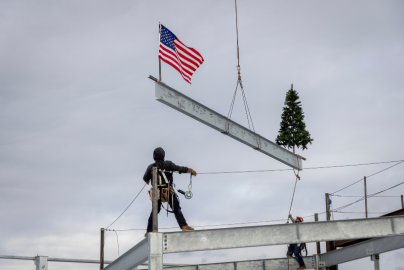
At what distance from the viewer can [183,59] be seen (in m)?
14.9

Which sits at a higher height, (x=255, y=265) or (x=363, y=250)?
(x=363, y=250)

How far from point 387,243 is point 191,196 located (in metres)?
7.94

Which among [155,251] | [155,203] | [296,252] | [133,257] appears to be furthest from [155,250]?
[296,252]

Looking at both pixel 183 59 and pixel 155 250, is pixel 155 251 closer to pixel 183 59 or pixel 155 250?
pixel 155 250

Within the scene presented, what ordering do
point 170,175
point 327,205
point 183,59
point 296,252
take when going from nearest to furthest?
point 170,175
point 183,59
point 296,252
point 327,205

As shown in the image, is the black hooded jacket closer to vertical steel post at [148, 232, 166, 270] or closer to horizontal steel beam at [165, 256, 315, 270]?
vertical steel post at [148, 232, 166, 270]

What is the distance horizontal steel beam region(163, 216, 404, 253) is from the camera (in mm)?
10461

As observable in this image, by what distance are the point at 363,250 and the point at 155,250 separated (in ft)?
31.1

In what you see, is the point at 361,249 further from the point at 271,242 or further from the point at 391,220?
the point at 271,242

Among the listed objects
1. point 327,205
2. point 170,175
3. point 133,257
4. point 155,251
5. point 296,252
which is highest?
point 170,175

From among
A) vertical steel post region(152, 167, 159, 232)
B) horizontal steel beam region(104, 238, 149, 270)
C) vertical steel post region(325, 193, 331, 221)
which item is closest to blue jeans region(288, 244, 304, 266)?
vertical steel post region(325, 193, 331, 221)

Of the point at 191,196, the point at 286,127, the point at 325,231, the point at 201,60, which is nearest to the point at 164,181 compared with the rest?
the point at 191,196

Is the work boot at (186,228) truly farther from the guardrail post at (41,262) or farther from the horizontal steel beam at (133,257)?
the guardrail post at (41,262)

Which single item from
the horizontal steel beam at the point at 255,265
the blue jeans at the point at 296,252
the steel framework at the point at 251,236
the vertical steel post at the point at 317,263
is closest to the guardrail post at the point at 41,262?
the horizontal steel beam at the point at 255,265
